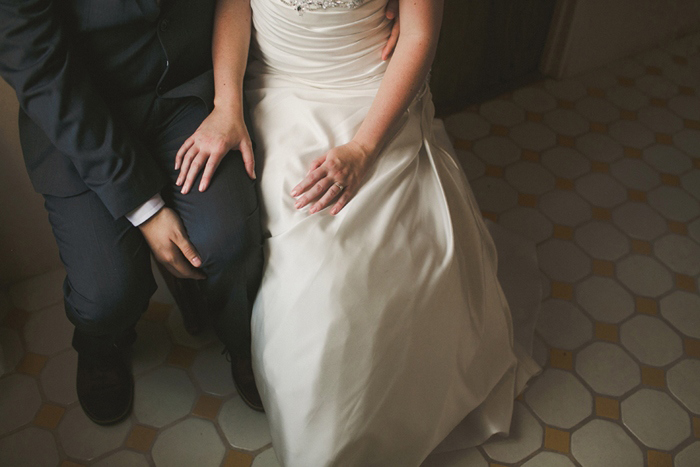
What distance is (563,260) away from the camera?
5.96 feet

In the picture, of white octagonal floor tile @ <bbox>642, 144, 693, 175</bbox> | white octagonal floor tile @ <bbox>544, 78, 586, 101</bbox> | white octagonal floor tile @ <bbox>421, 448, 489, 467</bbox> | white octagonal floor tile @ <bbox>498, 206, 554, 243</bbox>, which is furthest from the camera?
white octagonal floor tile @ <bbox>544, 78, 586, 101</bbox>

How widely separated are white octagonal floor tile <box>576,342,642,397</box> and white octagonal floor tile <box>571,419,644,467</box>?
103 mm

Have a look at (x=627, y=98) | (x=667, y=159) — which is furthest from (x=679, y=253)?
(x=627, y=98)

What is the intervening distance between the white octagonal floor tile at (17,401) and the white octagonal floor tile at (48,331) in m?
0.09

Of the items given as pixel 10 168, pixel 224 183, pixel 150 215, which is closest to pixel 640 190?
pixel 224 183

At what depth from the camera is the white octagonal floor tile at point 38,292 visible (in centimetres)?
172

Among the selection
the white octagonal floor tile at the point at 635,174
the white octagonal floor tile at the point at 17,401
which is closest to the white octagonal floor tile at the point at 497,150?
the white octagonal floor tile at the point at 635,174

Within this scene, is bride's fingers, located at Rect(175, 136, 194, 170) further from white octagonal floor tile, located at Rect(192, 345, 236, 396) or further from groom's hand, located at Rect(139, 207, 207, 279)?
white octagonal floor tile, located at Rect(192, 345, 236, 396)

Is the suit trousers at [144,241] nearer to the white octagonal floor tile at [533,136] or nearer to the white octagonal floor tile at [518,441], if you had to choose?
the white octagonal floor tile at [518,441]

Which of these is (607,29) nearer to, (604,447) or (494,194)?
(494,194)

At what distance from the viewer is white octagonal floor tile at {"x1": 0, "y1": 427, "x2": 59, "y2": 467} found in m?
1.41

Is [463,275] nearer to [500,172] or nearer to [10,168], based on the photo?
[500,172]

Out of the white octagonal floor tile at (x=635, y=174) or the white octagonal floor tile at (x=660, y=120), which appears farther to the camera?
the white octagonal floor tile at (x=660, y=120)

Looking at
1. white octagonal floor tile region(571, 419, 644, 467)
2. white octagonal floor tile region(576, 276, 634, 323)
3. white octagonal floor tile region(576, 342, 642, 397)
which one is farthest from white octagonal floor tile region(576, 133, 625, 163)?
white octagonal floor tile region(571, 419, 644, 467)
